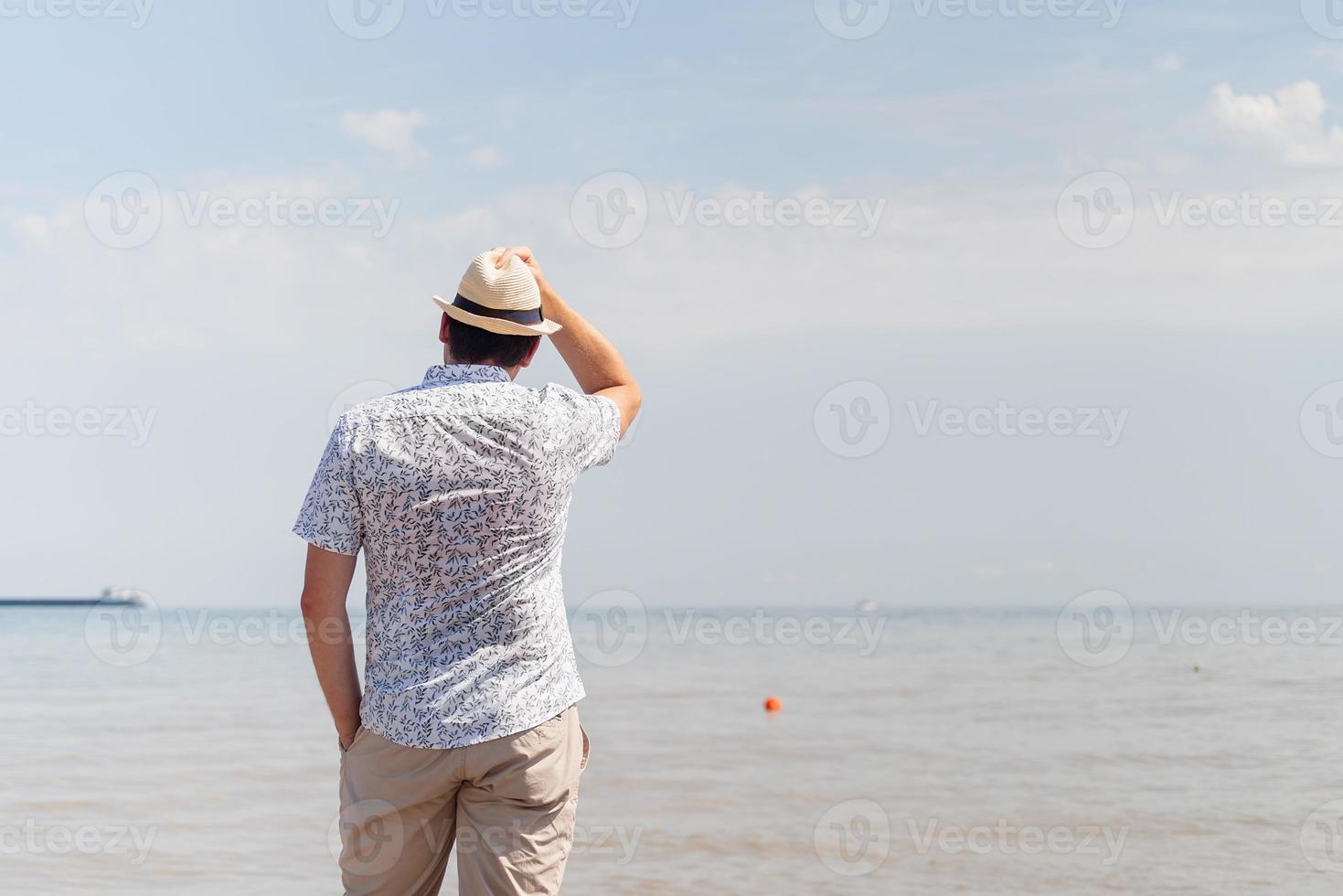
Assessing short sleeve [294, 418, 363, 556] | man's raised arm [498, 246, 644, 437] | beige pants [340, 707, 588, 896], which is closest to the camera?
short sleeve [294, 418, 363, 556]

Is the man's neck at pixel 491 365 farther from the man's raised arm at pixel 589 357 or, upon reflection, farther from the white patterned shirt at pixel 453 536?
the man's raised arm at pixel 589 357

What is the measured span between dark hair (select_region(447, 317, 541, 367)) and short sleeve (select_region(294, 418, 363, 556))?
0.27 metres

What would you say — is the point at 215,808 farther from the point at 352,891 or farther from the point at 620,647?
the point at 620,647

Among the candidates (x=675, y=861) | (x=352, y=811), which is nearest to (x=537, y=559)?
(x=352, y=811)

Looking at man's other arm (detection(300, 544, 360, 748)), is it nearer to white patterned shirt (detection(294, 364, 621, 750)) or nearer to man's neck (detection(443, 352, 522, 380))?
white patterned shirt (detection(294, 364, 621, 750))

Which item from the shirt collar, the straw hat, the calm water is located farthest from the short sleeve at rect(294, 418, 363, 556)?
the calm water

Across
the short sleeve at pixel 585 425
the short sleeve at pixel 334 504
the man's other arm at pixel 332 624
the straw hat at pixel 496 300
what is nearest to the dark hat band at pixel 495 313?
the straw hat at pixel 496 300

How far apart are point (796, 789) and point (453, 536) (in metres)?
6.58

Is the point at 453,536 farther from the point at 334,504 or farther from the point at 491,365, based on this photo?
the point at 491,365

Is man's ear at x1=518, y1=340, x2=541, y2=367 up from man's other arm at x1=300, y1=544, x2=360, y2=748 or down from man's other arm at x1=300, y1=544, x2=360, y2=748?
up

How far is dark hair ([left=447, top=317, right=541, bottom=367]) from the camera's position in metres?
2.16

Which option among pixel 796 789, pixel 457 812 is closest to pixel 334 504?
pixel 457 812

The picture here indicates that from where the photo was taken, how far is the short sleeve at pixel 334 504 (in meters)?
1.98

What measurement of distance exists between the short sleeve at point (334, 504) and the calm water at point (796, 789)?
4.16 m
